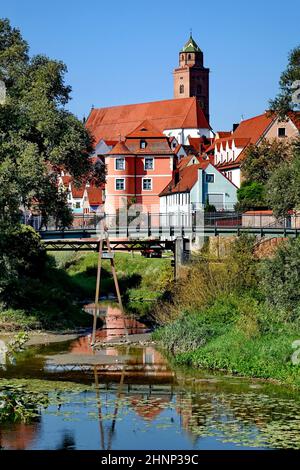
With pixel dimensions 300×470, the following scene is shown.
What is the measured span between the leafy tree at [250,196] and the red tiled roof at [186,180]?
17.6 feet

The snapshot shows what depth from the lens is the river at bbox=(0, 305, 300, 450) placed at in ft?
75.3

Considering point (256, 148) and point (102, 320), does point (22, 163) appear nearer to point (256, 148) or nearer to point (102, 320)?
point (102, 320)

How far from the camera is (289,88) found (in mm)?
56750

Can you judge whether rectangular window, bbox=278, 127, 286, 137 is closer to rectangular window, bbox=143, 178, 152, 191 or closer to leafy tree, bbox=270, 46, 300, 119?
rectangular window, bbox=143, 178, 152, 191

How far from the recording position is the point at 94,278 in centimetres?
7381

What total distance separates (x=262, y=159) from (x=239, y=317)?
61.4 m

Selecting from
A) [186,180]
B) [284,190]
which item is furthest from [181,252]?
[186,180]

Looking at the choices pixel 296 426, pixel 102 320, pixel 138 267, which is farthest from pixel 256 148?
pixel 296 426

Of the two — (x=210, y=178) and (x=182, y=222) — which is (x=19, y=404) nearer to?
(x=182, y=222)

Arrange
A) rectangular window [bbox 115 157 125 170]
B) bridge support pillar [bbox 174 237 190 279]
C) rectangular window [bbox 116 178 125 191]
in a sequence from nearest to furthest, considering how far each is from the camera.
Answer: bridge support pillar [bbox 174 237 190 279], rectangular window [bbox 115 157 125 170], rectangular window [bbox 116 178 125 191]

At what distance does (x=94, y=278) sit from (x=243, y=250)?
29288 millimetres

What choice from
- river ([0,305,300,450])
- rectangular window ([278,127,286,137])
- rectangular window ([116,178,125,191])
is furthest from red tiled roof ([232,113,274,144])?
river ([0,305,300,450])

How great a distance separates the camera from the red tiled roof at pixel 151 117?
162 metres

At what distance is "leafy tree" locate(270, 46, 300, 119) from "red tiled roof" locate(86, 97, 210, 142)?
102 metres
